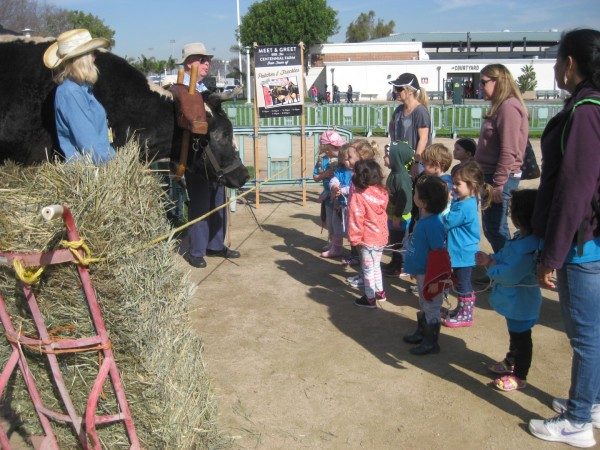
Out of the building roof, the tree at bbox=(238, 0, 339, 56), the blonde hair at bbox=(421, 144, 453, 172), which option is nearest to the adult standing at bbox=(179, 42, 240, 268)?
the blonde hair at bbox=(421, 144, 453, 172)

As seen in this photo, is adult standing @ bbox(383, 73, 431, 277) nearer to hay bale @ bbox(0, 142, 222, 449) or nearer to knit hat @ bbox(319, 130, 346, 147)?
knit hat @ bbox(319, 130, 346, 147)

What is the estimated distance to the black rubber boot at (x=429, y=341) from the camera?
4.11m

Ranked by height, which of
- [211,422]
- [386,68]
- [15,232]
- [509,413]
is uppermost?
[386,68]

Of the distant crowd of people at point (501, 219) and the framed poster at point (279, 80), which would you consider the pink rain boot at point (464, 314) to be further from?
the framed poster at point (279, 80)

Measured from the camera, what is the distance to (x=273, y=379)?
3.81 metres

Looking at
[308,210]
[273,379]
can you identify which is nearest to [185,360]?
[273,379]

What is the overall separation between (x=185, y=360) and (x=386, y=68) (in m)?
58.2

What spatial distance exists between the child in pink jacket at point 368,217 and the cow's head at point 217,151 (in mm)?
1128

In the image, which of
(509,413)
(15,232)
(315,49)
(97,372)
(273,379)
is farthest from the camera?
(315,49)

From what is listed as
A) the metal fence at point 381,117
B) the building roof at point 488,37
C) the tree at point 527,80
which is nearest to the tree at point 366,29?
the building roof at point 488,37

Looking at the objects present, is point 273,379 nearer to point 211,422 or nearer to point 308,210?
point 211,422

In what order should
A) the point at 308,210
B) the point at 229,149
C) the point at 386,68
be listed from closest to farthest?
the point at 229,149
the point at 308,210
the point at 386,68

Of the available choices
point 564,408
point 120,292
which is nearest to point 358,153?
point 564,408

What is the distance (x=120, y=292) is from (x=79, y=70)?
5.41 ft
